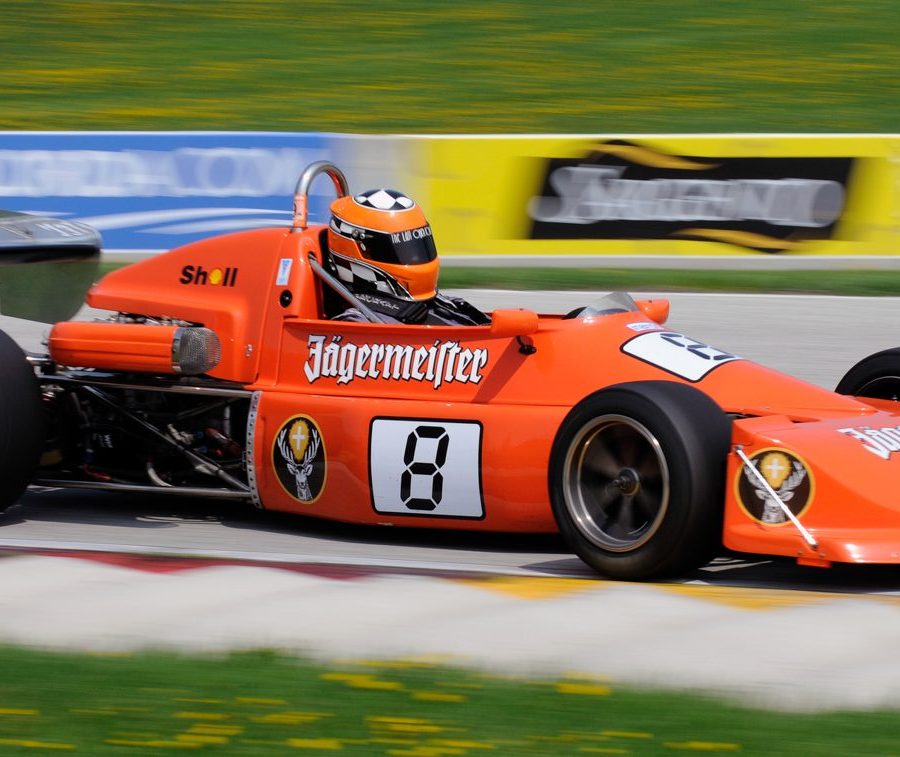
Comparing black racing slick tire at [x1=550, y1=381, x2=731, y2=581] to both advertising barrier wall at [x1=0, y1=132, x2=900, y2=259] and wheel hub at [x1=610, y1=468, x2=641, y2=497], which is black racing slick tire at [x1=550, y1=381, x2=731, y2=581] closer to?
wheel hub at [x1=610, y1=468, x2=641, y2=497]

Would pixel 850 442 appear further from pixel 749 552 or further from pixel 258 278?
pixel 258 278

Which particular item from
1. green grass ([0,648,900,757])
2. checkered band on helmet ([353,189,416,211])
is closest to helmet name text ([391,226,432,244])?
checkered band on helmet ([353,189,416,211])

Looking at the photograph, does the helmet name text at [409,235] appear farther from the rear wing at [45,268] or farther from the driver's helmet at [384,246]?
the rear wing at [45,268]

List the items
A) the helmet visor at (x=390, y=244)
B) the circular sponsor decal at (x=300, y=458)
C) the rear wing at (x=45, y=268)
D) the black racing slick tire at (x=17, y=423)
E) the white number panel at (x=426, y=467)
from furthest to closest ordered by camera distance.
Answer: the rear wing at (x=45, y=268)
the helmet visor at (x=390, y=244)
the black racing slick tire at (x=17, y=423)
the circular sponsor decal at (x=300, y=458)
the white number panel at (x=426, y=467)

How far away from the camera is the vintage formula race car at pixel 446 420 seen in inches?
202

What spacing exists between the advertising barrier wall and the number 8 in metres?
7.19

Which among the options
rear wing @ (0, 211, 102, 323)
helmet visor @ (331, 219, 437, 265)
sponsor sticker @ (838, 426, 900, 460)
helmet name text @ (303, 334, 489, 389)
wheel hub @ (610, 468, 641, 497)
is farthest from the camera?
rear wing @ (0, 211, 102, 323)

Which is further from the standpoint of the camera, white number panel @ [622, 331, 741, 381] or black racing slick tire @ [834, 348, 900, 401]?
black racing slick tire @ [834, 348, 900, 401]

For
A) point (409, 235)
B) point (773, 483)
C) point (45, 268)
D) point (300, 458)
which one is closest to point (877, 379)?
point (773, 483)

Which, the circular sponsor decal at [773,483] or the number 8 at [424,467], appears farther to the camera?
the number 8 at [424,467]

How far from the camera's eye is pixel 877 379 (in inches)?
256

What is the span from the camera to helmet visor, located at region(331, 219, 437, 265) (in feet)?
21.9

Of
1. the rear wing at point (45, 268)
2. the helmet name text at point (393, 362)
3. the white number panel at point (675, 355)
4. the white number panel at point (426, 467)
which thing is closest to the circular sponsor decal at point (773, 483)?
the white number panel at point (675, 355)

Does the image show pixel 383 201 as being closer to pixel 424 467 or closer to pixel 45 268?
pixel 424 467
